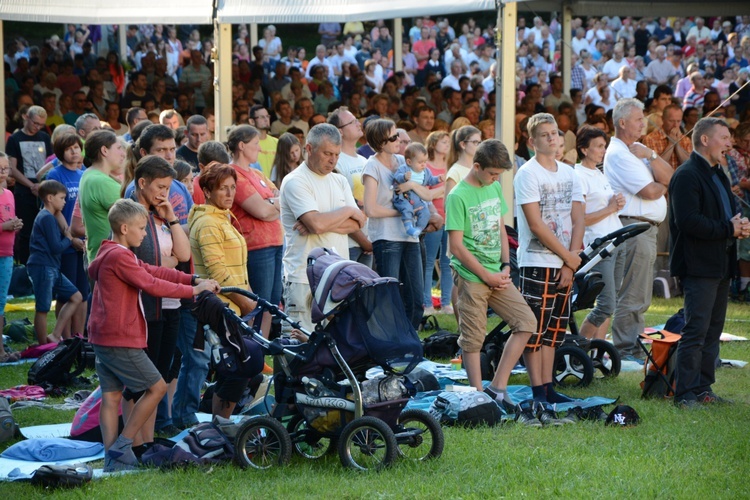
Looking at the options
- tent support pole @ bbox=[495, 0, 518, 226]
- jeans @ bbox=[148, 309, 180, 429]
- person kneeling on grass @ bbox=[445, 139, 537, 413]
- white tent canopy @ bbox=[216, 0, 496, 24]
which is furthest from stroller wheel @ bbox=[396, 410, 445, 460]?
white tent canopy @ bbox=[216, 0, 496, 24]

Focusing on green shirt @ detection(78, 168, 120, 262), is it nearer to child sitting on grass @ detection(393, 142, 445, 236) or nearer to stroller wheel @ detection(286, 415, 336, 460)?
stroller wheel @ detection(286, 415, 336, 460)

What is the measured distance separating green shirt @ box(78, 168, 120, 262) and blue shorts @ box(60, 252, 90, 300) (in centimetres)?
300

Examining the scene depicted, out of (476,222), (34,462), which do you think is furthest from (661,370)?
(34,462)

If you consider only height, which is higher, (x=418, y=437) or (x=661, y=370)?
(x=661, y=370)

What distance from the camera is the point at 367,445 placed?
220 inches

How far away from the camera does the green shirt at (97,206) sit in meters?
6.82

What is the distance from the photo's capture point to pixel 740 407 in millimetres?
7207

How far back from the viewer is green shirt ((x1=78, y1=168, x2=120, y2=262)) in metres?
6.82

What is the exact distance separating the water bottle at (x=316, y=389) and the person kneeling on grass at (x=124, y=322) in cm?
73

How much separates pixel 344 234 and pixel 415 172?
2.50m

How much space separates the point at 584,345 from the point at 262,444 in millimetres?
3276

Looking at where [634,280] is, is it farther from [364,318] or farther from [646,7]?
[646,7]

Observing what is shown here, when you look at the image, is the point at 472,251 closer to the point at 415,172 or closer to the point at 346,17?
the point at 415,172

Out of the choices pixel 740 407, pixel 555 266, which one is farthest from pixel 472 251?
pixel 740 407
